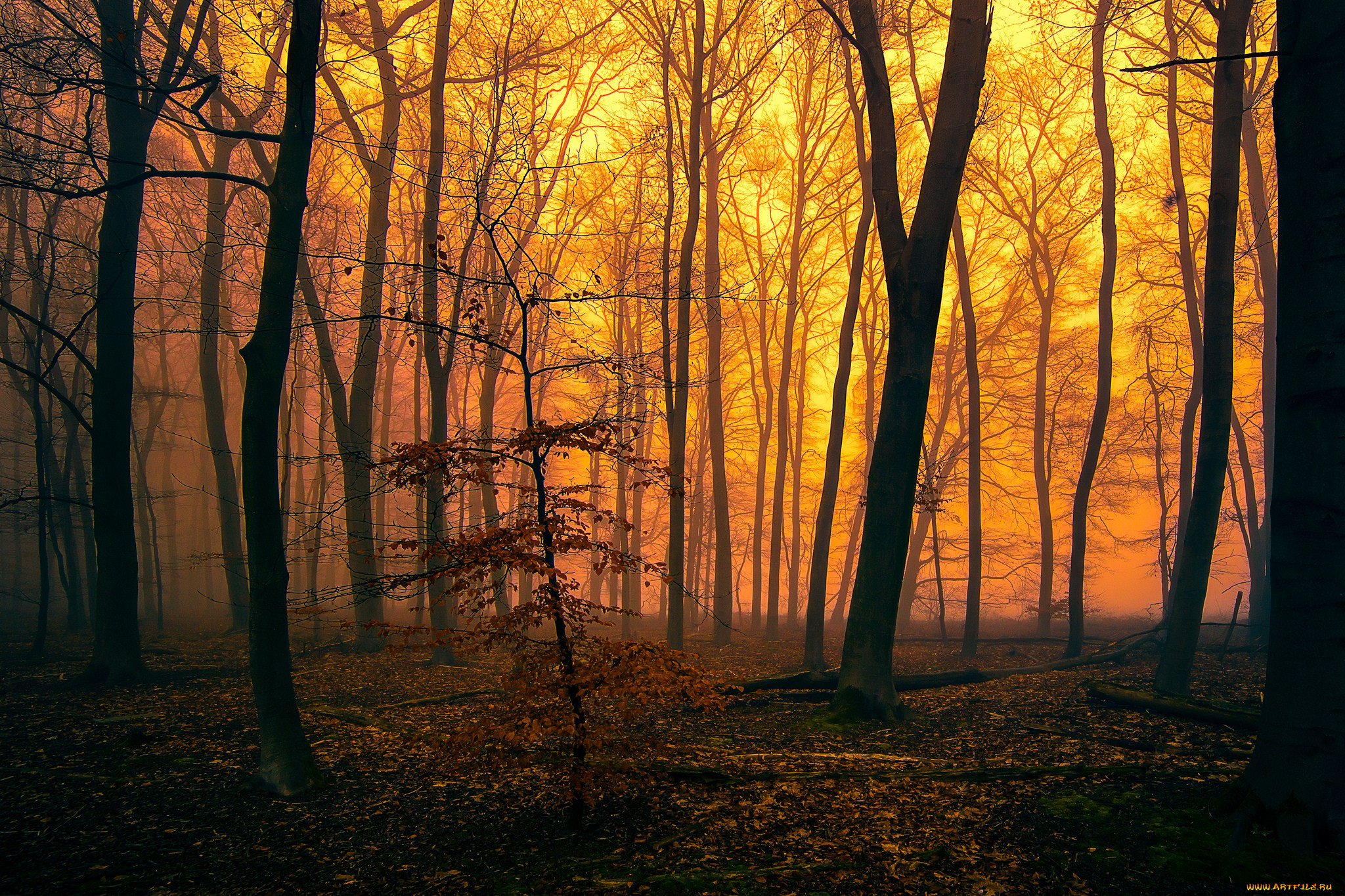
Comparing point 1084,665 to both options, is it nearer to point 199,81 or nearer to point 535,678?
point 535,678

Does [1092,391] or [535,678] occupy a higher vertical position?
[1092,391]

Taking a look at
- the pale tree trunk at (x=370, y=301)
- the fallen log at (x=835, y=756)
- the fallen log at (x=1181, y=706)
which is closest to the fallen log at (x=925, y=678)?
the fallen log at (x=835, y=756)

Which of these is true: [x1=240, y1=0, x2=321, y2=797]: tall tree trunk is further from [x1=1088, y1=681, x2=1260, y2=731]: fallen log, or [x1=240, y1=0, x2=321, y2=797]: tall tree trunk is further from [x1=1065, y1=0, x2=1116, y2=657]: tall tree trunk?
[x1=1065, y1=0, x2=1116, y2=657]: tall tree trunk

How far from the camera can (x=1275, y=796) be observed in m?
3.41

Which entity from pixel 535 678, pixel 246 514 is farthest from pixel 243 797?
pixel 535 678

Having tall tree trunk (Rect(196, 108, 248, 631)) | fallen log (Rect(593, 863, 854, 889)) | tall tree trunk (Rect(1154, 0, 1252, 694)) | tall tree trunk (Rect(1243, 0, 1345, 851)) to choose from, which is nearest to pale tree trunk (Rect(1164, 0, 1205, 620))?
tall tree trunk (Rect(1154, 0, 1252, 694))

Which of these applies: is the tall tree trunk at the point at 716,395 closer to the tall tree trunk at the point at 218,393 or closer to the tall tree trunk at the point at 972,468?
the tall tree trunk at the point at 972,468

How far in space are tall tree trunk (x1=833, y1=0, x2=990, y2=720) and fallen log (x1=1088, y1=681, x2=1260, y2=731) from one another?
96.5 inches

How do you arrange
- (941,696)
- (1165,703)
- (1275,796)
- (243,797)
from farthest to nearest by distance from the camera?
(941,696)
(1165,703)
(243,797)
(1275,796)

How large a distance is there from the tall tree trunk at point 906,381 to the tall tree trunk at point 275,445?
15.9 feet

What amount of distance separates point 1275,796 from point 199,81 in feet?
26.5

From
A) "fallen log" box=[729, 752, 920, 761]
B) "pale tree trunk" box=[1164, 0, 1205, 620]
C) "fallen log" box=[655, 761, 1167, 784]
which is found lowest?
"fallen log" box=[729, 752, 920, 761]

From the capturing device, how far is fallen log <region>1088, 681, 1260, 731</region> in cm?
570

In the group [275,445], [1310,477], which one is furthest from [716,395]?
[1310,477]
